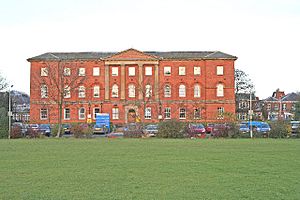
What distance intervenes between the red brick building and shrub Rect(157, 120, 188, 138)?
109 feet

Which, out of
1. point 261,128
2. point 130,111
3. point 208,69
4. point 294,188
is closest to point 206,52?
point 208,69

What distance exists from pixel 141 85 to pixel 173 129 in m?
34.1

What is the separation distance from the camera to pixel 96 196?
43.1 feet

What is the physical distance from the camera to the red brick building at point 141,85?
84.2 meters

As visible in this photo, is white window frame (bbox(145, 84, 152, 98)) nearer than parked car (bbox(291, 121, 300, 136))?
No

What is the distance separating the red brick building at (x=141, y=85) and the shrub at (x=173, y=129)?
33.2 metres

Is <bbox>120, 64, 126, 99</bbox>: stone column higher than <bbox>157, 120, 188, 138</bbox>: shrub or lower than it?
higher

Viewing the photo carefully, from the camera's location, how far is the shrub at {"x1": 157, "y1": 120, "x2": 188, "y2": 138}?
165 feet

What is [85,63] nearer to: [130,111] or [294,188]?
[130,111]

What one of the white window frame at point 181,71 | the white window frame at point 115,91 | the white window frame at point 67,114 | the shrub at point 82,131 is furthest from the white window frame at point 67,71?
the shrub at point 82,131

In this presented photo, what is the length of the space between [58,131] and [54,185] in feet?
125

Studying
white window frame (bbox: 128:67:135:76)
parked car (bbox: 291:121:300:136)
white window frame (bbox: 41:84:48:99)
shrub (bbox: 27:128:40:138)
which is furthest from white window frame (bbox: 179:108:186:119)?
shrub (bbox: 27:128:40:138)

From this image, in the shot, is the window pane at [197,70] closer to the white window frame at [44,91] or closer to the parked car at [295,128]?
the white window frame at [44,91]

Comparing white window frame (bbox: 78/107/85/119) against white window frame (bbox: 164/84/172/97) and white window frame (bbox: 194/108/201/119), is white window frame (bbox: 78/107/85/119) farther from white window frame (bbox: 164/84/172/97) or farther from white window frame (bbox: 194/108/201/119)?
white window frame (bbox: 194/108/201/119)
